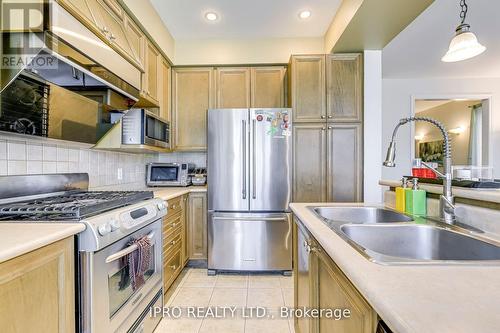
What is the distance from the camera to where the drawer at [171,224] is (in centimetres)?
221

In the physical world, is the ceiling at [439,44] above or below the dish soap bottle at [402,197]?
above

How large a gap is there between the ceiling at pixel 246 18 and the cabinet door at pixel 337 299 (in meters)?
2.41

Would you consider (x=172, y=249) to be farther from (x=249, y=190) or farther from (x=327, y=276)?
(x=327, y=276)

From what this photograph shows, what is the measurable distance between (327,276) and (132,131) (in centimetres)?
198

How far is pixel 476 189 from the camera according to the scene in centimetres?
114

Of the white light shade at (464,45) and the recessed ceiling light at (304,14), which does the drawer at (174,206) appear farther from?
the white light shade at (464,45)

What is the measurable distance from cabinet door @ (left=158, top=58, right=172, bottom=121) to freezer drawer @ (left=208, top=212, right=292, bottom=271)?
1.36 metres

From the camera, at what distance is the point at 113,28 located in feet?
6.13

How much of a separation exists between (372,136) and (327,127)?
477 mm

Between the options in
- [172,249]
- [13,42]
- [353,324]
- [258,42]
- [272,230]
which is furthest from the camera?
[258,42]

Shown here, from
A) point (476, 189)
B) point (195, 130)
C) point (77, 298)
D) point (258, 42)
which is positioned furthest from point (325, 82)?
point (77, 298)

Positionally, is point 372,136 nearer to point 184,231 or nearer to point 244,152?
point 244,152

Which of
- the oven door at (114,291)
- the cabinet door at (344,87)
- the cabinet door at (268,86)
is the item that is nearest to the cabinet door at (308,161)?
the cabinet door at (344,87)

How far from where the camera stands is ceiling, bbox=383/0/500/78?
2.51 m
